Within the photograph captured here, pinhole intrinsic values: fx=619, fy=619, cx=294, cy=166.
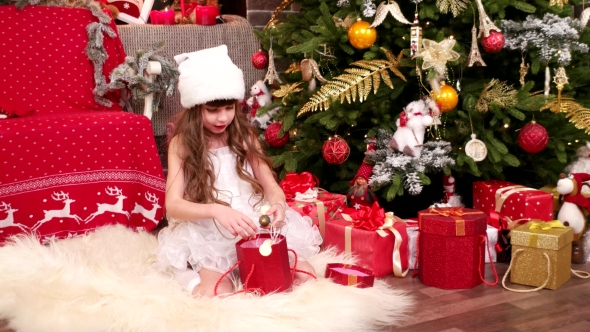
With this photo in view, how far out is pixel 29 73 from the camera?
285 centimetres

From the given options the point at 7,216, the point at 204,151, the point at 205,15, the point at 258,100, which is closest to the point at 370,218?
the point at 204,151

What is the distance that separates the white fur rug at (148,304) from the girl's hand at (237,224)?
17 centimetres

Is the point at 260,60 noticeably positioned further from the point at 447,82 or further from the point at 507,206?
the point at 507,206

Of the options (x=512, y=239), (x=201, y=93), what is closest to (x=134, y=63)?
(x=201, y=93)

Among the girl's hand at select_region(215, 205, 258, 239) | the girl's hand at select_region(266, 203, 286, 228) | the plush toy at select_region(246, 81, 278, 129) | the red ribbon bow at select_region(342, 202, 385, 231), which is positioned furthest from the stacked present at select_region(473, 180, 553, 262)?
the plush toy at select_region(246, 81, 278, 129)

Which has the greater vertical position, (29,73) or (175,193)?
(29,73)

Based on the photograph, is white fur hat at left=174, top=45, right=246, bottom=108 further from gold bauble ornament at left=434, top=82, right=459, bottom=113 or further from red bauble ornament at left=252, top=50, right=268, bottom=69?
red bauble ornament at left=252, top=50, right=268, bottom=69

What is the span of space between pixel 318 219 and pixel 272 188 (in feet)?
1.07

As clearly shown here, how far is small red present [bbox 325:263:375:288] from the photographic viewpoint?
1788 millimetres

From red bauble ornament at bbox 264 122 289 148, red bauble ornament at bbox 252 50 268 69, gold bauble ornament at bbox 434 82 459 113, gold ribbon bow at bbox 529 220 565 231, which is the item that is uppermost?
red bauble ornament at bbox 252 50 268 69

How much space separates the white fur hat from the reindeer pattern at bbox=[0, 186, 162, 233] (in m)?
0.83

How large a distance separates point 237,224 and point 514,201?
114 centimetres

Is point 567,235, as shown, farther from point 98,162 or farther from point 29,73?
point 29,73

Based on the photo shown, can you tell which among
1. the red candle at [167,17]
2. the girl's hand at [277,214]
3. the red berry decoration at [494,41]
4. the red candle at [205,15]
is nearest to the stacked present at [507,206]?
the red berry decoration at [494,41]
